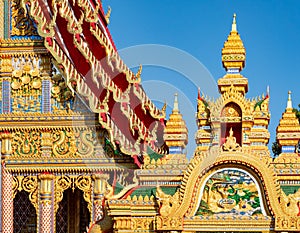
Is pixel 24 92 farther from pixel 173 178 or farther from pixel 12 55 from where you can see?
pixel 173 178

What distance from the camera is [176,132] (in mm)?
22406

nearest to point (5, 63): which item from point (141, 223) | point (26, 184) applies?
point (26, 184)

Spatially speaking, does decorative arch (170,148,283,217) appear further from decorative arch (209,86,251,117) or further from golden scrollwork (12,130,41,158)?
golden scrollwork (12,130,41,158)

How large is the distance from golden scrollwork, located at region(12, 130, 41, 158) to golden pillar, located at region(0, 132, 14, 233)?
13 centimetres

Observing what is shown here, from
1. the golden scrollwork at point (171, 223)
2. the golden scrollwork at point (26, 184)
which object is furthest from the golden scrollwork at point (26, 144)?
the golden scrollwork at point (171, 223)

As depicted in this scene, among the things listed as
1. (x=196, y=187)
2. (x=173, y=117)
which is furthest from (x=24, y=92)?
(x=196, y=187)

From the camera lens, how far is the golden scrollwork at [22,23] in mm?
25953

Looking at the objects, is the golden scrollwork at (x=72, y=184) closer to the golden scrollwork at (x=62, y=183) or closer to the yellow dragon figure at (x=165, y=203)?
the golden scrollwork at (x=62, y=183)

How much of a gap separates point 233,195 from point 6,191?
20.8 ft

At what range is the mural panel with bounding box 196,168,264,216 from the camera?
21000 mm

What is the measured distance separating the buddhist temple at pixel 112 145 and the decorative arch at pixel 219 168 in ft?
0.06

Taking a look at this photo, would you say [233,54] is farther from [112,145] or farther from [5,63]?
[5,63]

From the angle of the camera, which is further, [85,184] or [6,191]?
[6,191]

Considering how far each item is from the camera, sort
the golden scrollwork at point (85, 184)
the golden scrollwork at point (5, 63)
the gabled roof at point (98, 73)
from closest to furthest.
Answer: the gabled roof at point (98, 73), the golden scrollwork at point (85, 184), the golden scrollwork at point (5, 63)
